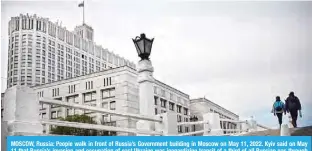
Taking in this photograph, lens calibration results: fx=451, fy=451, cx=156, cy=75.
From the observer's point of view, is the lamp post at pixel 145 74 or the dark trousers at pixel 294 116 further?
the dark trousers at pixel 294 116

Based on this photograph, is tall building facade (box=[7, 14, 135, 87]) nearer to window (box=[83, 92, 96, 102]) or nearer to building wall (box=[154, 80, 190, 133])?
window (box=[83, 92, 96, 102])

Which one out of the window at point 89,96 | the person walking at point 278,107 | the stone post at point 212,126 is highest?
the window at point 89,96

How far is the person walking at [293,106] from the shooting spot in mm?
4122

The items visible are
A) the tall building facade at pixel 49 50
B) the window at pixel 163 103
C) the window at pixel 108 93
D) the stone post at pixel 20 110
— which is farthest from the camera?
the window at pixel 163 103

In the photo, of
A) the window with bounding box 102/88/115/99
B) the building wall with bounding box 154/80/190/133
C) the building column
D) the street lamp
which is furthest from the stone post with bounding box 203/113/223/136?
the building wall with bounding box 154/80/190/133

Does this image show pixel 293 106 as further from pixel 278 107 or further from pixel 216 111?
pixel 216 111

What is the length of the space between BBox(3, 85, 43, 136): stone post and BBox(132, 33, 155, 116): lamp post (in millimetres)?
1199

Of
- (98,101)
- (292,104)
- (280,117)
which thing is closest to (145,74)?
(292,104)

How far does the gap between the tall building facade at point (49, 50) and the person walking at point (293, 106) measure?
2.26 metres

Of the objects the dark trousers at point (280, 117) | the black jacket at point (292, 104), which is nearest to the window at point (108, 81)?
the dark trousers at point (280, 117)

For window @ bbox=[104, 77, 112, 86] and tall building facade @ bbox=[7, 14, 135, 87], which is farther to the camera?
window @ bbox=[104, 77, 112, 86]

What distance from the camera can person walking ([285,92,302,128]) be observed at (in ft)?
13.5

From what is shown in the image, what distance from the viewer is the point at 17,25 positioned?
184 inches

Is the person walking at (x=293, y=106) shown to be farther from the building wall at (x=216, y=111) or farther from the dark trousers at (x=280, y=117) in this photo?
the building wall at (x=216, y=111)
